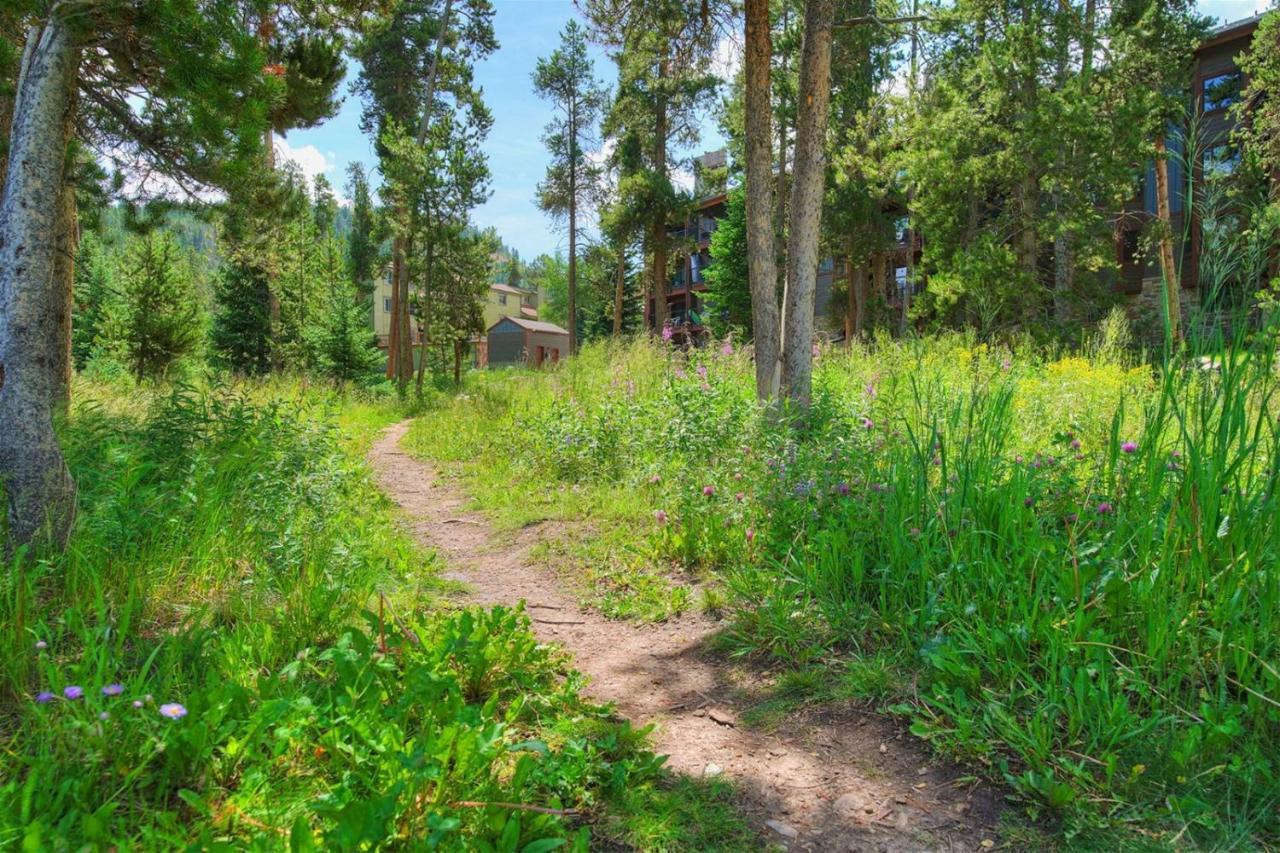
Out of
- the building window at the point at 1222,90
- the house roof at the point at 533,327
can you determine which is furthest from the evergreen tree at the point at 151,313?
the house roof at the point at 533,327

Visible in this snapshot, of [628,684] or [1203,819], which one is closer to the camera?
[1203,819]

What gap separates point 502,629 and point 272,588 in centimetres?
116

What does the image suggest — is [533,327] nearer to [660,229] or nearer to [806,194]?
[660,229]

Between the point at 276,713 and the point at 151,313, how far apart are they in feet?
61.8

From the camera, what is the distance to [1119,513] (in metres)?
2.81

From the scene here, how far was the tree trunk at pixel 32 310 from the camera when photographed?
304 centimetres

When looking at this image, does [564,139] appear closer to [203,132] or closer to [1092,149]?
[1092,149]

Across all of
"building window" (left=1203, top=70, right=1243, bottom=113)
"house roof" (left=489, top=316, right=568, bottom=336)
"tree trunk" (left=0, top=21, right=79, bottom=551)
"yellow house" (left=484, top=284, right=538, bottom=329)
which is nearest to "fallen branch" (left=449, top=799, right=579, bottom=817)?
"tree trunk" (left=0, top=21, right=79, bottom=551)

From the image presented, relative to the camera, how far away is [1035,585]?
2764 mm

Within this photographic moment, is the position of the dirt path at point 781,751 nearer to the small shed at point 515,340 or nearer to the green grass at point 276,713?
the green grass at point 276,713

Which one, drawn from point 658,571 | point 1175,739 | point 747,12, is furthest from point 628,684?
point 747,12

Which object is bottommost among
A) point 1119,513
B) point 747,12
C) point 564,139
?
point 1119,513

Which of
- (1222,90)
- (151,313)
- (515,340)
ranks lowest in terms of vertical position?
(151,313)

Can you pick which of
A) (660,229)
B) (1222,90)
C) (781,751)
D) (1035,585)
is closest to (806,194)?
(1035,585)
